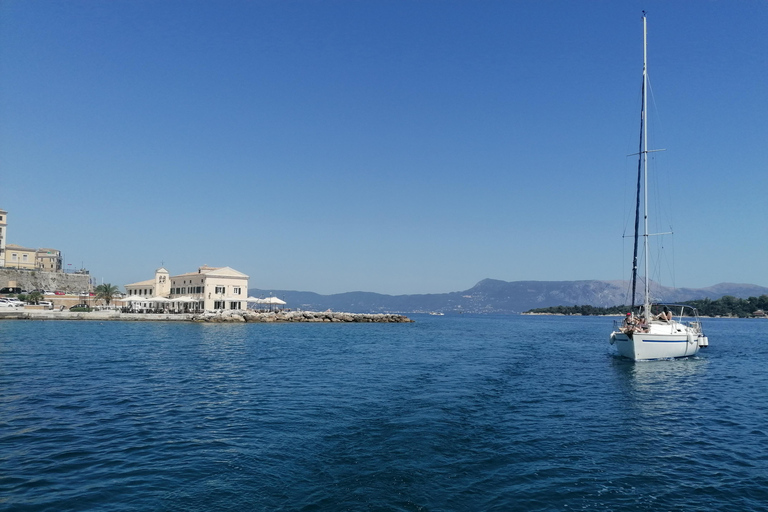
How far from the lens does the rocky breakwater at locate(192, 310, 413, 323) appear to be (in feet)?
236

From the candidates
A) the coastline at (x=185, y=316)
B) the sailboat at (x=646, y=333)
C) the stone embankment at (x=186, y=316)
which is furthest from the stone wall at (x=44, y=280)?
the sailboat at (x=646, y=333)

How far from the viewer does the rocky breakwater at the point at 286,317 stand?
71.9 meters

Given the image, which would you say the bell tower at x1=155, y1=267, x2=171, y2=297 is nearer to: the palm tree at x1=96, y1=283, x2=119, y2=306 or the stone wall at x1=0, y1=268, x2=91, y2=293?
the palm tree at x1=96, y1=283, x2=119, y2=306

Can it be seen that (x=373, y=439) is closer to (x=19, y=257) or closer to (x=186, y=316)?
(x=186, y=316)

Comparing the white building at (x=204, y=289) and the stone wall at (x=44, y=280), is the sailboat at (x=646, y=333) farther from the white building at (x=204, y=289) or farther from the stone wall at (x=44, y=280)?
the stone wall at (x=44, y=280)

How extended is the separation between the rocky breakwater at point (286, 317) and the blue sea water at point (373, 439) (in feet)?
151

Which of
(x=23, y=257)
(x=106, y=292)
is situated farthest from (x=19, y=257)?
(x=106, y=292)

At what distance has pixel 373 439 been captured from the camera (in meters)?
12.8

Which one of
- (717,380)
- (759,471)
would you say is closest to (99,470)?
(759,471)

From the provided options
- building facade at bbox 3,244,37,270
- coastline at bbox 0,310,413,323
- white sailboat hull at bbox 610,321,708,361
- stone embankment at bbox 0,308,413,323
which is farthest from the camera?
building facade at bbox 3,244,37,270

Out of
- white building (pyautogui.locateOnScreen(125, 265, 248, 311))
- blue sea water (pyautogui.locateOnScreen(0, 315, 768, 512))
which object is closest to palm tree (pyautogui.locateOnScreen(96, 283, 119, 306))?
white building (pyautogui.locateOnScreen(125, 265, 248, 311))

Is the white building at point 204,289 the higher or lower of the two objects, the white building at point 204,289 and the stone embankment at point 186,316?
the higher

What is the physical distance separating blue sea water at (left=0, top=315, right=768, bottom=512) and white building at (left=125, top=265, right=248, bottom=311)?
55.0 m

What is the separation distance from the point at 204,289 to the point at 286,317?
14.5 meters
